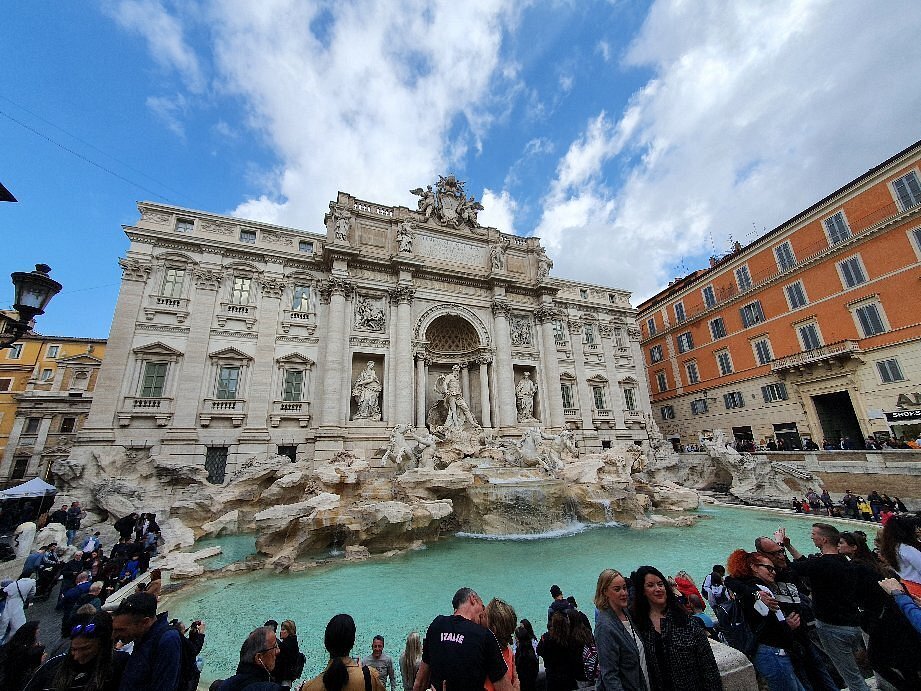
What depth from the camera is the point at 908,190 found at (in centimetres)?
1574

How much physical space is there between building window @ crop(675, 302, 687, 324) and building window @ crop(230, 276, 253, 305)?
26901mm

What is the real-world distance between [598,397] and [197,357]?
2154cm

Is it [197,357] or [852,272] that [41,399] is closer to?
[197,357]

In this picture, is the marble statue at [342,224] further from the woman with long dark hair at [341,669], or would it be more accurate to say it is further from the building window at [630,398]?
the building window at [630,398]

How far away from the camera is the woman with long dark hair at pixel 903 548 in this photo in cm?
285

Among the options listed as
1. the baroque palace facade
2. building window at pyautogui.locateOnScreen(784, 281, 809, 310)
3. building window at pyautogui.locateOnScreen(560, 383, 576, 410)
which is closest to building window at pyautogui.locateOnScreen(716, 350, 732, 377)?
building window at pyautogui.locateOnScreen(784, 281, 809, 310)

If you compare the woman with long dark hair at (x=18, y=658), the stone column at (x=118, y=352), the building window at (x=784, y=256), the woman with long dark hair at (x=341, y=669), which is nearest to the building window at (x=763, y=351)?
the building window at (x=784, y=256)

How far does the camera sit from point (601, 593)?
7.88ft

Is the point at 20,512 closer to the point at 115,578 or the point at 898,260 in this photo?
Answer: the point at 115,578

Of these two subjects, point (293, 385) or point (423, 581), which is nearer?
point (423, 581)

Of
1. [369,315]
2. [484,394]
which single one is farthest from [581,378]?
[369,315]

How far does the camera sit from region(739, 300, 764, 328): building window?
21.2 m

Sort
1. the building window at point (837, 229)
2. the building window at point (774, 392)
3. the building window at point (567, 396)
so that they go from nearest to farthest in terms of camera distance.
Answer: the building window at point (837, 229), the building window at point (774, 392), the building window at point (567, 396)

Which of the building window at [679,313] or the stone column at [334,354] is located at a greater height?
the building window at [679,313]
